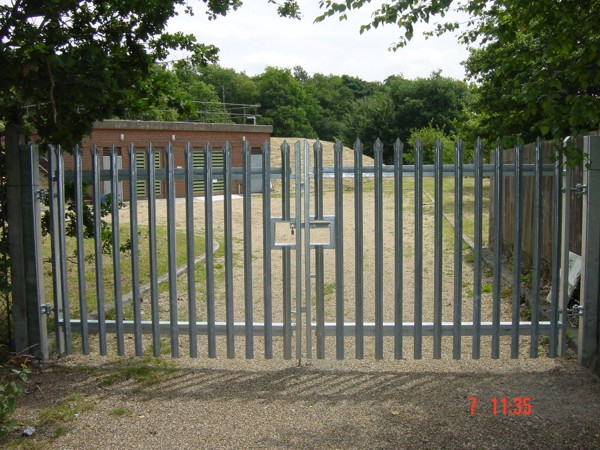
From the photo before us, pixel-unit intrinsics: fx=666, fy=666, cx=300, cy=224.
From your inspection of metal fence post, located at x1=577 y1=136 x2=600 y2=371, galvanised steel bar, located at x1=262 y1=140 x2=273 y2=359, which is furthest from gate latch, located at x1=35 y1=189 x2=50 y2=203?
metal fence post, located at x1=577 y1=136 x2=600 y2=371

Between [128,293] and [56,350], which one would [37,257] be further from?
[128,293]

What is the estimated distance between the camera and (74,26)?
6.61m

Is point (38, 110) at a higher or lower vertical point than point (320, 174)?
higher

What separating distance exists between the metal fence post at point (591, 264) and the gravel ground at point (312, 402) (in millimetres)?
195

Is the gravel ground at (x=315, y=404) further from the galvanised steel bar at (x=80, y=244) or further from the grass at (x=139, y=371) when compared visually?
the galvanised steel bar at (x=80, y=244)

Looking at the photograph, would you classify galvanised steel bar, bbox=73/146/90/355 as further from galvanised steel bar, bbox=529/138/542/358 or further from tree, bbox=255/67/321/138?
tree, bbox=255/67/321/138

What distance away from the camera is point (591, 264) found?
5.40 metres

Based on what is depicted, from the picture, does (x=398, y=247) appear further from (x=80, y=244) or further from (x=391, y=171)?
(x=80, y=244)

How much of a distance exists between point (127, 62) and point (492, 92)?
12.3 meters

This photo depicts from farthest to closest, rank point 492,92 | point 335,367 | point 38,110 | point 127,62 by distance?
point 492,92, point 127,62, point 38,110, point 335,367

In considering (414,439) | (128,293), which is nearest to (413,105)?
(128,293)

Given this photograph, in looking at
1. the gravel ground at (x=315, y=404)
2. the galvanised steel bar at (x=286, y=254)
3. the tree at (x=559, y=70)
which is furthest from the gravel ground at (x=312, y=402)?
the tree at (x=559, y=70)

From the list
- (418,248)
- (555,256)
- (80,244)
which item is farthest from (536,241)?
(80,244)
